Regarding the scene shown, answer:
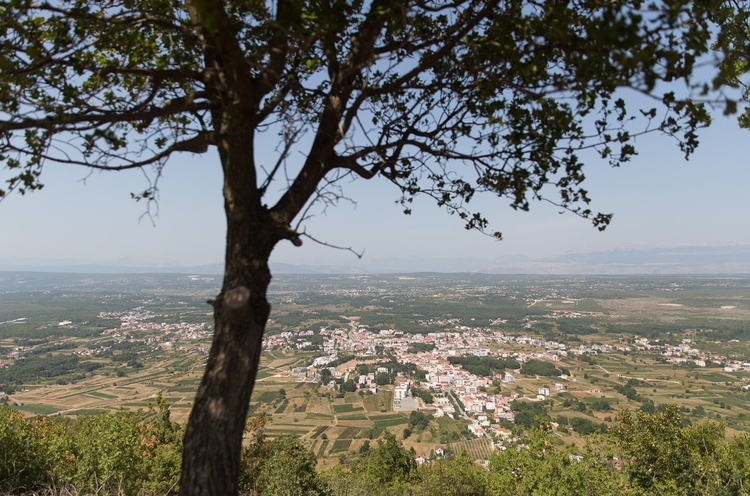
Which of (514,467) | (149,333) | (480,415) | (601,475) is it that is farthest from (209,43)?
(149,333)

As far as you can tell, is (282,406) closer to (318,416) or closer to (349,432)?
(318,416)

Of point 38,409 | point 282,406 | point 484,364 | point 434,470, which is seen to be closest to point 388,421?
point 282,406

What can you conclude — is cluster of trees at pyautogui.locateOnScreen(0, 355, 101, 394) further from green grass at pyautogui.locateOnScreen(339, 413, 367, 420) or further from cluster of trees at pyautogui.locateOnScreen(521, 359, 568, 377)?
cluster of trees at pyautogui.locateOnScreen(521, 359, 568, 377)

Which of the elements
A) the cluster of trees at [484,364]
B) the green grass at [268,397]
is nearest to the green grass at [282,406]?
the green grass at [268,397]

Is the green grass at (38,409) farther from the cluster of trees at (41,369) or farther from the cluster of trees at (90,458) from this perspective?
the cluster of trees at (90,458)

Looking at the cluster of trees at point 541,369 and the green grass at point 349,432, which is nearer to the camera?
the green grass at point 349,432

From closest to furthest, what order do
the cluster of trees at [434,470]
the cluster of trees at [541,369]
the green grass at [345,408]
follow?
1. the cluster of trees at [434,470]
2. the green grass at [345,408]
3. the cluster of trees at [541,369]
